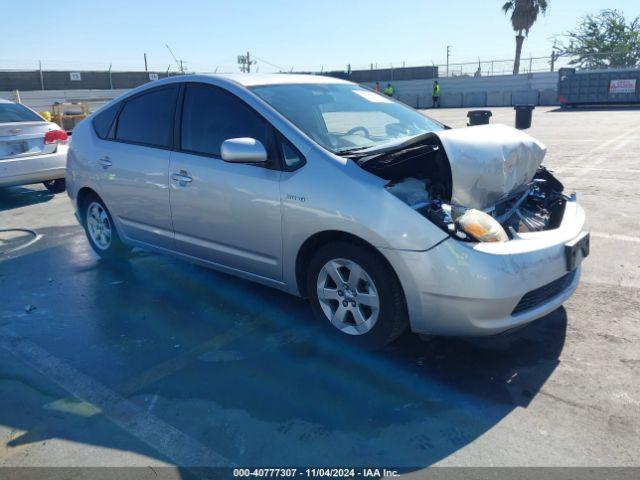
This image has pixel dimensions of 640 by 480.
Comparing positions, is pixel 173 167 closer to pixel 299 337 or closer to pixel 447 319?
pixel 299 337

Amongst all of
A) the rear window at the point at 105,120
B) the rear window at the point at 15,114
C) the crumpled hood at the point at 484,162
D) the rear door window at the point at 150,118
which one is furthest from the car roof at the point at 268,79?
the rear window at the point at 15,114

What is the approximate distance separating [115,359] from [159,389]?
21.7 inches

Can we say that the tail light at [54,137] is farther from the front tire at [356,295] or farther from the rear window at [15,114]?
the front tire at [356,295]

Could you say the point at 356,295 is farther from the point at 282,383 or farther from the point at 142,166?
the point at 142,166

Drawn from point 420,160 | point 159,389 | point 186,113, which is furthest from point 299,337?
point 186,113

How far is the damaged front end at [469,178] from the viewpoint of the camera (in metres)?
3.19

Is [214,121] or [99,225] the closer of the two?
[214,121]

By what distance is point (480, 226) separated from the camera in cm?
313

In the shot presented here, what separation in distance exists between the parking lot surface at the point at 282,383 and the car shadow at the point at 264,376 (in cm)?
1

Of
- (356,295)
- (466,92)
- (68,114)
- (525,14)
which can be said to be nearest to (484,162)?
(356,295)

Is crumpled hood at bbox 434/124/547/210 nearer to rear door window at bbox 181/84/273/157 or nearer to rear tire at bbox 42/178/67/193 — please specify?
rear door window at bbox 181/84/273/157

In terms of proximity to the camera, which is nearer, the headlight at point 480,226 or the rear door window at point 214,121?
the headlight at point 480,226

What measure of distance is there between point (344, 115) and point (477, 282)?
1982 mm

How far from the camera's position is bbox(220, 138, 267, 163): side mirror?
3.59m
